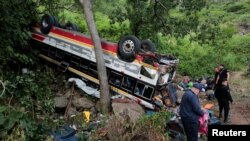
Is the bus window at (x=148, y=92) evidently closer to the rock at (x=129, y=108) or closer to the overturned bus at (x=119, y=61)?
the overturned bus at (x=119, y=61)

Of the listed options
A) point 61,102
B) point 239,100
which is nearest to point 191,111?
point 61,102

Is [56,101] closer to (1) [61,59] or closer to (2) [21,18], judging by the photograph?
(1) [61,59]

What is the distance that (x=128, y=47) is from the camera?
12.7 m

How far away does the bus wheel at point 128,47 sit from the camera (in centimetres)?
1260

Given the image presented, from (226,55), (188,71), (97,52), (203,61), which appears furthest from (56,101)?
(226,55)

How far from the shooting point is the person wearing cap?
26.7 feet

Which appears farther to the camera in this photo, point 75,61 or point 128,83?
point 75,61

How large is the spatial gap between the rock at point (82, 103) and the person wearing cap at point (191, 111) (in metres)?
4.96

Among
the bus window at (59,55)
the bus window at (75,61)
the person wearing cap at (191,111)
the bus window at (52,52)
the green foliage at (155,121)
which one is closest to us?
the person wearing cap at (191,111)

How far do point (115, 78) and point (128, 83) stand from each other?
61 cm

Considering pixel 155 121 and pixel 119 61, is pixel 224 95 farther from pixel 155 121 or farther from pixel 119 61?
pixel 119 61

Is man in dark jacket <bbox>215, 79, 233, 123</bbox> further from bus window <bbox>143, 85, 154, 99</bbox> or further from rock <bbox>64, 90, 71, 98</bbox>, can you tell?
rock <bbox>64, 90, 71, 98</bbox>

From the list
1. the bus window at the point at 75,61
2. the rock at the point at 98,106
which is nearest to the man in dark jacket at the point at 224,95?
the rock at the point at 98,106

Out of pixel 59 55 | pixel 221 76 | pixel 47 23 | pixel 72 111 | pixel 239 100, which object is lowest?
pixel 239 100
